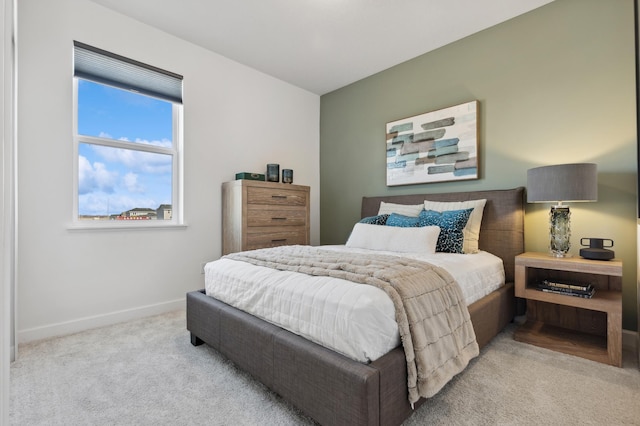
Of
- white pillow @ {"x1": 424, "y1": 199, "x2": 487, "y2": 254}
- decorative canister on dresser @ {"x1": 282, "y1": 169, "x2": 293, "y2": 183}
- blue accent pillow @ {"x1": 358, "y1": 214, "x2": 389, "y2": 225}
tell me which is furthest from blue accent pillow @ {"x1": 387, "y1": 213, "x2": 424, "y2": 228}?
decorative canister on dresser @ {"x1": 282, "y1": 169, "x2": 293, "y2": 183}

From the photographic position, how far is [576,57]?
245 centimetres

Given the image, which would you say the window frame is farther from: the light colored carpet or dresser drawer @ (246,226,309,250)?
the light colored carpet

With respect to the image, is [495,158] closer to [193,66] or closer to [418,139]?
[418,139]

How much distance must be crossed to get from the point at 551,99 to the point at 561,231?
3.65ft

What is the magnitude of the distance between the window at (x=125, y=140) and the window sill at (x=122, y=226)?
0.12 feet

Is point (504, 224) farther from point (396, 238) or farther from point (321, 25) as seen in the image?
point (321, 25)

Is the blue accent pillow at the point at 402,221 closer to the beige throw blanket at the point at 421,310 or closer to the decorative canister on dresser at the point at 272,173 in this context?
the beige throw blanket at the point at 421,310

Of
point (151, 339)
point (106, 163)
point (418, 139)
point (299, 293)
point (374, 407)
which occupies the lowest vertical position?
point (151, 339)

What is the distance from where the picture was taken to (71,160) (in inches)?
98.6

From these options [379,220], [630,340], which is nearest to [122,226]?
[379,220]

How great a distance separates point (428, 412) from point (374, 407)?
497 millimetres

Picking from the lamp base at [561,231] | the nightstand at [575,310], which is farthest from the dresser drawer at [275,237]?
the lamp base at [561,231]

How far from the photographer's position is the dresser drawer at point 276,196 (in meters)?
3.24

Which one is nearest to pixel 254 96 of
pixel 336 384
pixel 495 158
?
pixel 495 158
